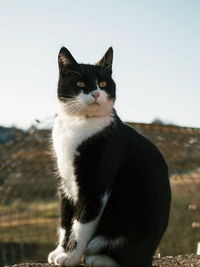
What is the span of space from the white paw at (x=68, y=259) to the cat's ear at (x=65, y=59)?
3.18 ft

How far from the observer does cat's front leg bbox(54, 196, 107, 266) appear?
225 cm

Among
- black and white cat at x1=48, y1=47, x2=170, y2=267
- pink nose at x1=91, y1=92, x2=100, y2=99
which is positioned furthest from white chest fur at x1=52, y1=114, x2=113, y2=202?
pink nose at x1=91, y1=92, x2=100, y2=99

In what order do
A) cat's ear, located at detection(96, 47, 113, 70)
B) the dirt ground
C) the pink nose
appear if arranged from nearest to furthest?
1. the pink nose
2. cat's ear, located at detection(96, 47, 113, 70)
3. the dirt ground

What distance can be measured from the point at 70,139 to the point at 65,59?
1.49 feet

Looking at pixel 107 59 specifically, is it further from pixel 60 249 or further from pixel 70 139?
pixel 60 249

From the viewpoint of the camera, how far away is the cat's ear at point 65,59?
2.50 m

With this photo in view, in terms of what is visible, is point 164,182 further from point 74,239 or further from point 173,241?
point 173,241

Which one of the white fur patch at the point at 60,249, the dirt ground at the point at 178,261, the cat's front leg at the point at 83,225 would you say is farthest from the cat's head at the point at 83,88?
the dirt ground at the point at 178,261

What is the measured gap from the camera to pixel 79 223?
2.27m

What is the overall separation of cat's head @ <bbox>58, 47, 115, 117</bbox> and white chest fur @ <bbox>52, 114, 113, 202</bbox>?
4cm

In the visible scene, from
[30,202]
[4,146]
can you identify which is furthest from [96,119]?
[30,202]

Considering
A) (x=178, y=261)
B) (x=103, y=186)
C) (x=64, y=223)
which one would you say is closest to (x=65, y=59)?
(x=103, y=186)

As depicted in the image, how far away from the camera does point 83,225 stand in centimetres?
225

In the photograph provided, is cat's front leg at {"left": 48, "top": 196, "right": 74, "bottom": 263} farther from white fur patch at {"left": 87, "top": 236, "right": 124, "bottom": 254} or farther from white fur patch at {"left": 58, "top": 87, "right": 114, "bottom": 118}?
white fur patch at {"left": 58, "top": 87, "right": 114, "bottom": 118}
